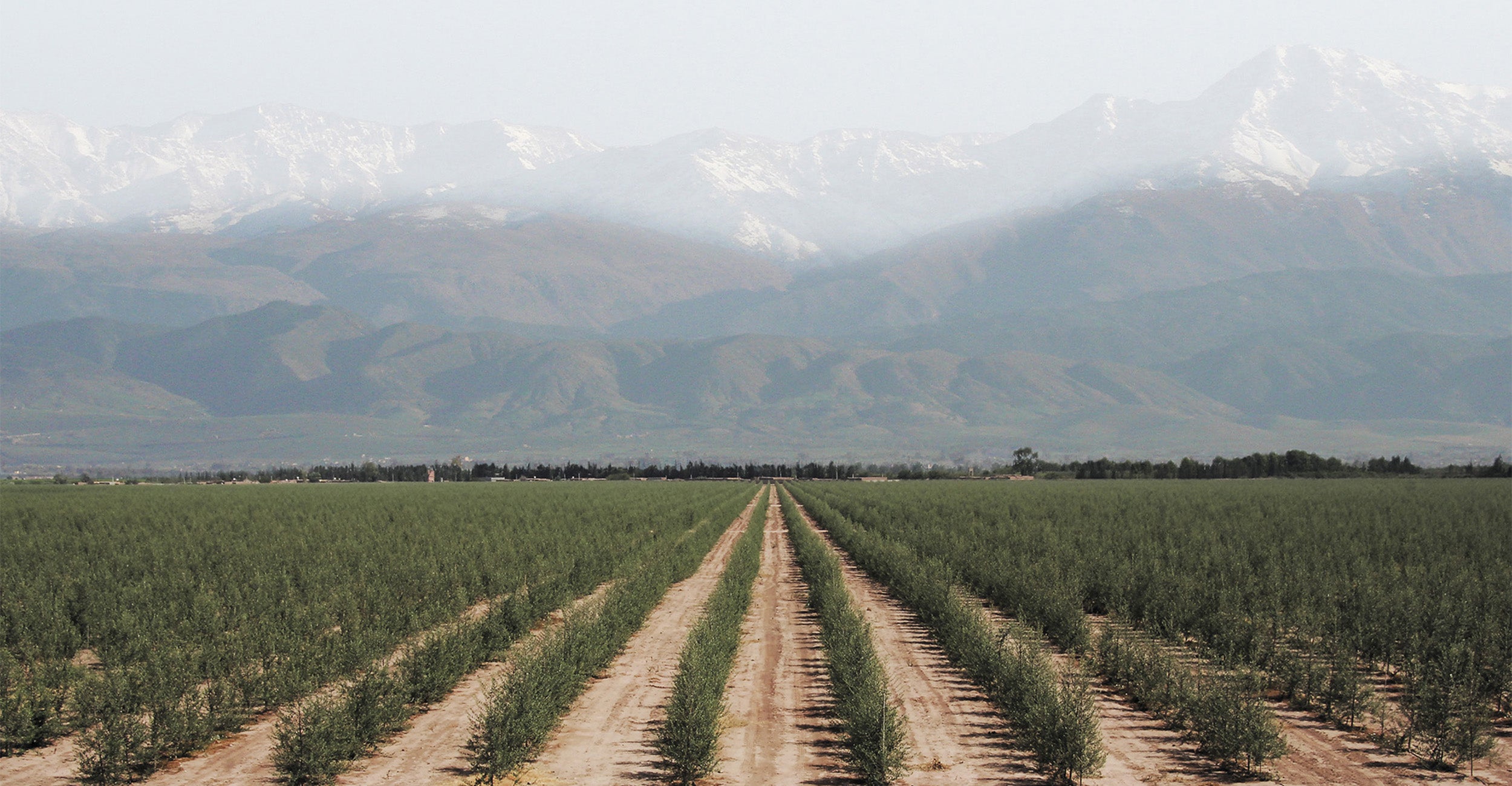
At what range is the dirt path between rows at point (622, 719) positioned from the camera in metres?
13.1

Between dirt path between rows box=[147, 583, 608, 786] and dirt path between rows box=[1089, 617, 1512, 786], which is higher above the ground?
dirt path between rows box=[1089, 617, 1512, 786]

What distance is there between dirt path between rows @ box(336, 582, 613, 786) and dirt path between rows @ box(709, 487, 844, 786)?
2962mm

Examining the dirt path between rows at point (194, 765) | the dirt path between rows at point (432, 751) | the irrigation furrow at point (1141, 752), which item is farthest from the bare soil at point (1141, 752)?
the dirt path between rows at point (194, 765)

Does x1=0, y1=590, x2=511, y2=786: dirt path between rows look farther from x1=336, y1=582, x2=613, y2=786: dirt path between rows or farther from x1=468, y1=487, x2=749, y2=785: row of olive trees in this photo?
x1=468, y1=487, x2=749, y2=785: row of olive trees

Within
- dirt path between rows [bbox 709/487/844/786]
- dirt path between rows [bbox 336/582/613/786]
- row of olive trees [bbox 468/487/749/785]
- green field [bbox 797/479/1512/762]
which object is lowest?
dirt path between rows [bbox 336/582/613/786]

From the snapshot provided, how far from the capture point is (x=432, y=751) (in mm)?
13859

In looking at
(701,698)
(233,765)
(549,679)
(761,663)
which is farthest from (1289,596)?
(233,765)

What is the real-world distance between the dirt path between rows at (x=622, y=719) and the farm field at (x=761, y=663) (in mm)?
64

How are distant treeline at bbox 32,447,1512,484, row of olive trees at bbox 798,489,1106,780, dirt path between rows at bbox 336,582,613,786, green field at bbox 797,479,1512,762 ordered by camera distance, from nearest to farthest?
row of olive trees at bbox 798,489,1106,780, dirt path between rows at bbox 336,582,613,786, green field at bbox 797,479,1512,762, distant treeline at bbox 32,447,1512,484

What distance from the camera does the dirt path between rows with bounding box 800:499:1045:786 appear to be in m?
13.0

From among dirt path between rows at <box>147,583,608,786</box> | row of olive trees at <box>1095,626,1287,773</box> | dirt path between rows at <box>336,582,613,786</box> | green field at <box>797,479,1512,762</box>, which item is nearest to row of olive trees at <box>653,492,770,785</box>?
dirt path between rows at <box>336,582,613,786</box>

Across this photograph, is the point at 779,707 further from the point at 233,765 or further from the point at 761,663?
the point at 233,765

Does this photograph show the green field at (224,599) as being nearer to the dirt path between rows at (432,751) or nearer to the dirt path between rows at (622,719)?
the dirt path between rows at (432,751)

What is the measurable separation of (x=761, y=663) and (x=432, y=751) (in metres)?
6.64
